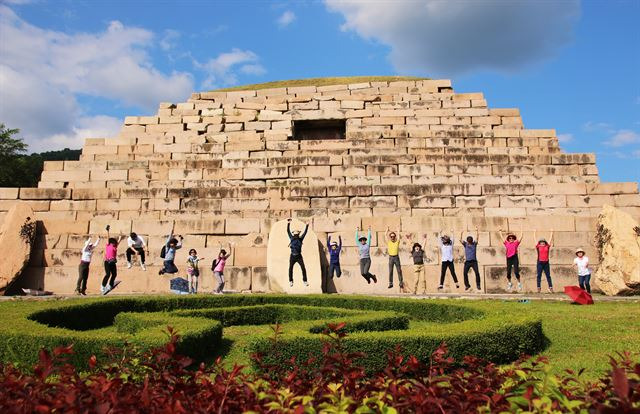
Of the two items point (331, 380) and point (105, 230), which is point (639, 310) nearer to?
point (331, 380)

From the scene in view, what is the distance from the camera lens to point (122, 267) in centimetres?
1620

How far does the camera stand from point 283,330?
24.0 feet

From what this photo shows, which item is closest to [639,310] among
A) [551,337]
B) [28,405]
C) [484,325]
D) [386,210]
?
[551,337]

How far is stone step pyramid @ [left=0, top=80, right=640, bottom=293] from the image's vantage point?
16.1 m

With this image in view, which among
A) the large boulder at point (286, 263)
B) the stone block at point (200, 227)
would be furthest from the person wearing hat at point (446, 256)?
the stone block at point (200, 227)

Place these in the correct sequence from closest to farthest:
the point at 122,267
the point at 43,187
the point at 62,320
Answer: the point at 62,320
the point at 122,267
the point at 43,187

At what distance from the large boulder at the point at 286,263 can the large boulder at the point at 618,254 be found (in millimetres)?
8450

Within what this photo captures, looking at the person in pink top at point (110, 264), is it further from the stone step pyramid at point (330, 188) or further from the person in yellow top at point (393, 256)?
the person in yellow top at point (393, 256)

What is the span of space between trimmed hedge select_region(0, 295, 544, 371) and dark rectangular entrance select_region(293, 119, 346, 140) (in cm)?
1232

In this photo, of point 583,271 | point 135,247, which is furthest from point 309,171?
point 583,271

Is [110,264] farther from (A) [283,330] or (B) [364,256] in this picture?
(A) [283,330]

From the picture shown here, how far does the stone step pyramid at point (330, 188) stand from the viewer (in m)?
16.1

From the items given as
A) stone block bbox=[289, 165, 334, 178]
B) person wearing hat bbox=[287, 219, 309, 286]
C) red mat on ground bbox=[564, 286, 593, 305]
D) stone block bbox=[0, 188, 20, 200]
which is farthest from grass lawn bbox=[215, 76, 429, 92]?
red mat on ground bbox=[564, 286, 593, 305]

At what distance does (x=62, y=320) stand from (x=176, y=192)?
8474mm
